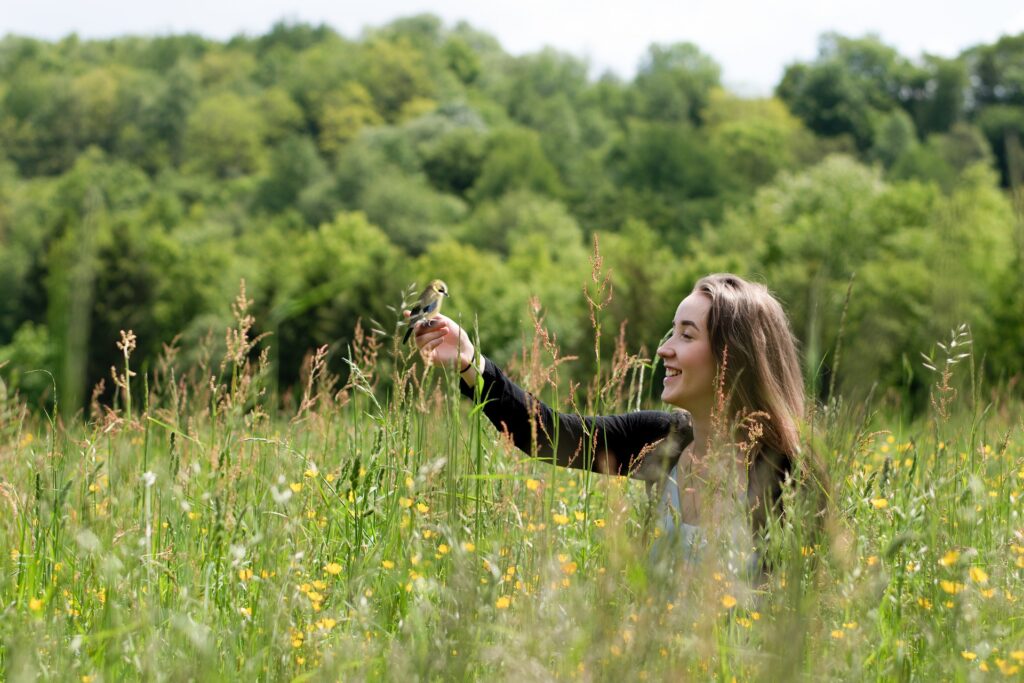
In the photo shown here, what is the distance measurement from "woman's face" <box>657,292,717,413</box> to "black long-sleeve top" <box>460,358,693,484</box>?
126 mm

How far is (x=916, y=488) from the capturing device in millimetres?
3254

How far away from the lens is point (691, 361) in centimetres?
338

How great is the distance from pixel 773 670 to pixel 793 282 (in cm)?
5075

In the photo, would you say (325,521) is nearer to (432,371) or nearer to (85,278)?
(432,371)

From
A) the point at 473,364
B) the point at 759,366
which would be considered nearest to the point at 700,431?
the point at 759,366

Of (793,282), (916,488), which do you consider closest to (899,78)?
(793,282)

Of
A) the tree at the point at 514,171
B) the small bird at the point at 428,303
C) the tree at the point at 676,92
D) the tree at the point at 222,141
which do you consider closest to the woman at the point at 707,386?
the small bird at the point at 428,303

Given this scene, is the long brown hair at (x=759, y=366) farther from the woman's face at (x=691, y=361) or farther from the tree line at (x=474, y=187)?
the tree line at (x=474, y=187)

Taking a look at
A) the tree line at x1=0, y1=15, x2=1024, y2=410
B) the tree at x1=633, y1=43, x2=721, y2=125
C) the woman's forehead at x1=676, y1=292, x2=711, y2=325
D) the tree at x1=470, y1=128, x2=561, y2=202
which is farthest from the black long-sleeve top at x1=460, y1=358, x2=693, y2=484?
the tree at x1=633, y1=43, x2=721, y2=125

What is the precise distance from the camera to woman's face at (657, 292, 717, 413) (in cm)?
338

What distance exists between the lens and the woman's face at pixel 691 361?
11.1 feet

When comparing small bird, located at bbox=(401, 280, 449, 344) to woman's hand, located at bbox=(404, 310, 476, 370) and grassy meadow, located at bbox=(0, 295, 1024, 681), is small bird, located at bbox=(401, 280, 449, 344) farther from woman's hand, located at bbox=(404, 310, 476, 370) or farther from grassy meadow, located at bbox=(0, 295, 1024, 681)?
grassy meadow, located at bbox=(0, 295, 1024, 681)

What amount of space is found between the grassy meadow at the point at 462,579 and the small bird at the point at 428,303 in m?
0.18

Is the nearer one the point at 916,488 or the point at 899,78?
the point at 916,488
